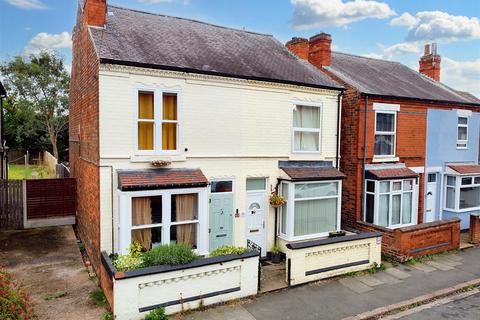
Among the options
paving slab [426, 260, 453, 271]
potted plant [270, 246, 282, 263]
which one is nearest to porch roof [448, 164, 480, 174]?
paving slab [426, 260, 453, 271]

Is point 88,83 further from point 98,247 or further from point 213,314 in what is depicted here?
point 213,314

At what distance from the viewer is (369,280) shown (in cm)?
1014

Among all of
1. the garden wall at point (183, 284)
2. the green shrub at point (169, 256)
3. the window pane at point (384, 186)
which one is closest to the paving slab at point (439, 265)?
the window pane at point (384, 186)

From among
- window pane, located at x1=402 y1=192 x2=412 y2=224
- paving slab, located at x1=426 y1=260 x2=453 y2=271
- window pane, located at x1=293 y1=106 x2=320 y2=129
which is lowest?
paving slab, located at x1=426 y1=260 x2=453 y2=271

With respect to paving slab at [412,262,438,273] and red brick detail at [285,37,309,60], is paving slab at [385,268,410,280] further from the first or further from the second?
red brick detail at [285,37,309,60]

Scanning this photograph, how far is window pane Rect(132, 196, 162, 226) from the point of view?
30.1 feet

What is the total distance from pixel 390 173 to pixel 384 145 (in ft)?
3.97

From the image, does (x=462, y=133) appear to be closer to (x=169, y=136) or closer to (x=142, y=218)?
(x=169, y=136)

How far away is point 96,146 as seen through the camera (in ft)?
30.7

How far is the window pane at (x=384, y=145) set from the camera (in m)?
14.0

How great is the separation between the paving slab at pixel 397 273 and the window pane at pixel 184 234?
6.03 m

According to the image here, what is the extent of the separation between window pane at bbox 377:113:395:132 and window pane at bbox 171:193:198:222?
27.1 feet

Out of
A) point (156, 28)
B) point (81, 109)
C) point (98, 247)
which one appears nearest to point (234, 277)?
point (98, 247)

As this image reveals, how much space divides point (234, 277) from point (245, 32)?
34.6ft
